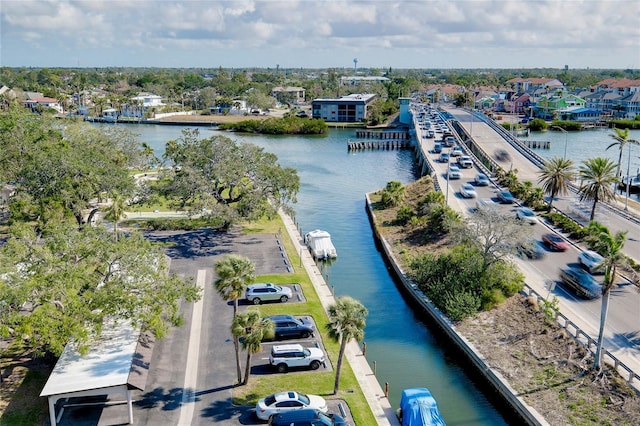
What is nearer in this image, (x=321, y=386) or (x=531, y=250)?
(x=321, y=386)

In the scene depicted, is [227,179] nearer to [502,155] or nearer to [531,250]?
[531,250]

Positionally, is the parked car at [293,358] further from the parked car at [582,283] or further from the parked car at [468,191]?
the parked car at [468,191]

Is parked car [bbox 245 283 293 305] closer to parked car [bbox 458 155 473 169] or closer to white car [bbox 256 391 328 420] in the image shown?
white car [bbox 256 391 328 420]

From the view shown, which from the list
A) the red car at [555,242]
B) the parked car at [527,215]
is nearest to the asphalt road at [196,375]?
the red car at [555,242]

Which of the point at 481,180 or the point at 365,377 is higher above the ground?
the point at 481,180

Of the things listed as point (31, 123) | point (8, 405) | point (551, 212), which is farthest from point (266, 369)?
point (31, 123)

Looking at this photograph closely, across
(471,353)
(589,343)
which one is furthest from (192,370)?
(589,343)
